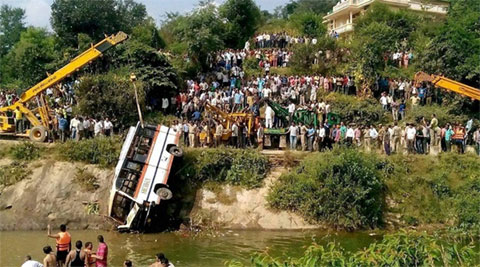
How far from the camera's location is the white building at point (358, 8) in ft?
166

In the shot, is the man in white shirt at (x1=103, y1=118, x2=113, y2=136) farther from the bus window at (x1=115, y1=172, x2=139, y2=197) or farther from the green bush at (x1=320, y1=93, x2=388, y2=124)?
the green bush at (x1=320, y1=93, x2=388, y2=124)

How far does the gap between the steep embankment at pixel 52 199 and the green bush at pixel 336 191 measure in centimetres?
683

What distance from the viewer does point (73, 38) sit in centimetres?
3762

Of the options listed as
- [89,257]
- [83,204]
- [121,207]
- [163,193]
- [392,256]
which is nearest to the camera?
[392,256]

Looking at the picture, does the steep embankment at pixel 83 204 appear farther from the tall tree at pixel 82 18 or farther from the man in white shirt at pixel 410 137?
the tall tree at pixel 82 18

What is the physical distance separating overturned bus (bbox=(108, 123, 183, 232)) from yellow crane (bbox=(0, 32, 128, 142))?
569 centimetres

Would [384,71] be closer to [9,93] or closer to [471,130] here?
[471,130]

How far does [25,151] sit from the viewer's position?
23031 mm

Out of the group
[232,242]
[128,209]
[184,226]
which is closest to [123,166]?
[128,209]

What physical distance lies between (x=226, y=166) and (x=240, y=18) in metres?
24.3

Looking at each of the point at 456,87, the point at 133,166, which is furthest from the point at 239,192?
the point at 456,87

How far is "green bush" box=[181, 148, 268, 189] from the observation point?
22.3m

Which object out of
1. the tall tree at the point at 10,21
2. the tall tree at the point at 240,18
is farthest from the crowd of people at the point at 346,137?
the tall tree at the point at 10,21

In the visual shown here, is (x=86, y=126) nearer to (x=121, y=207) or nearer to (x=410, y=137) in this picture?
(x=121, y=207)
